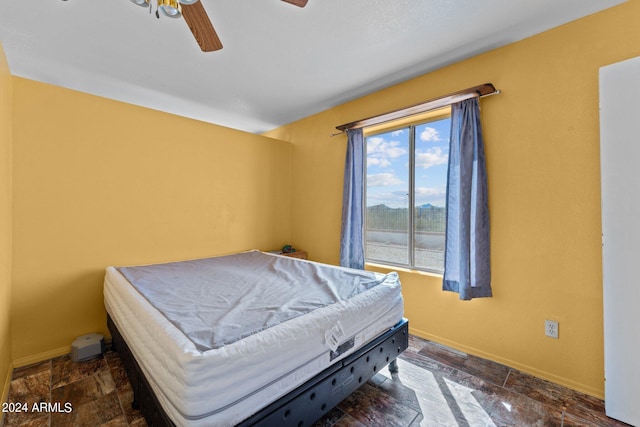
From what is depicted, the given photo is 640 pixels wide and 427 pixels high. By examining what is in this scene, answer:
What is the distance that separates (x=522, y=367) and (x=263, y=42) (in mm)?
3192

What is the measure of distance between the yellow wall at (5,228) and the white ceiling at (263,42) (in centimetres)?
48

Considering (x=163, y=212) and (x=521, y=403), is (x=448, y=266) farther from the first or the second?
(x=163, y=212)

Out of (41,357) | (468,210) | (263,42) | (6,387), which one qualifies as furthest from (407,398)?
(41,357)

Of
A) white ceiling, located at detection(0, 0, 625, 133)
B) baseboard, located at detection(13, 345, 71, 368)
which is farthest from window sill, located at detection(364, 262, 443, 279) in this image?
baseboard, located at detection(13, 345, 71, 368)

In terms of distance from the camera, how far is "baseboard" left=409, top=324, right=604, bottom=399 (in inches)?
71.1

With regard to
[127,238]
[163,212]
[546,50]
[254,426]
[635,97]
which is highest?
[546,50]

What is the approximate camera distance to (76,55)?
2.25m

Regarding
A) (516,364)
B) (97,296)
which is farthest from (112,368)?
(516,364)

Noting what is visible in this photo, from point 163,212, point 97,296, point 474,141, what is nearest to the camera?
point 474,141

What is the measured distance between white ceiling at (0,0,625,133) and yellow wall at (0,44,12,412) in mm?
484

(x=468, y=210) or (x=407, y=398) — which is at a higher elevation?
(x=468, y=210)

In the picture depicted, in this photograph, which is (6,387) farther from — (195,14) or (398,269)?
(398,269)

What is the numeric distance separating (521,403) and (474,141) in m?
1.85

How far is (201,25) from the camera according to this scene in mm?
1472
